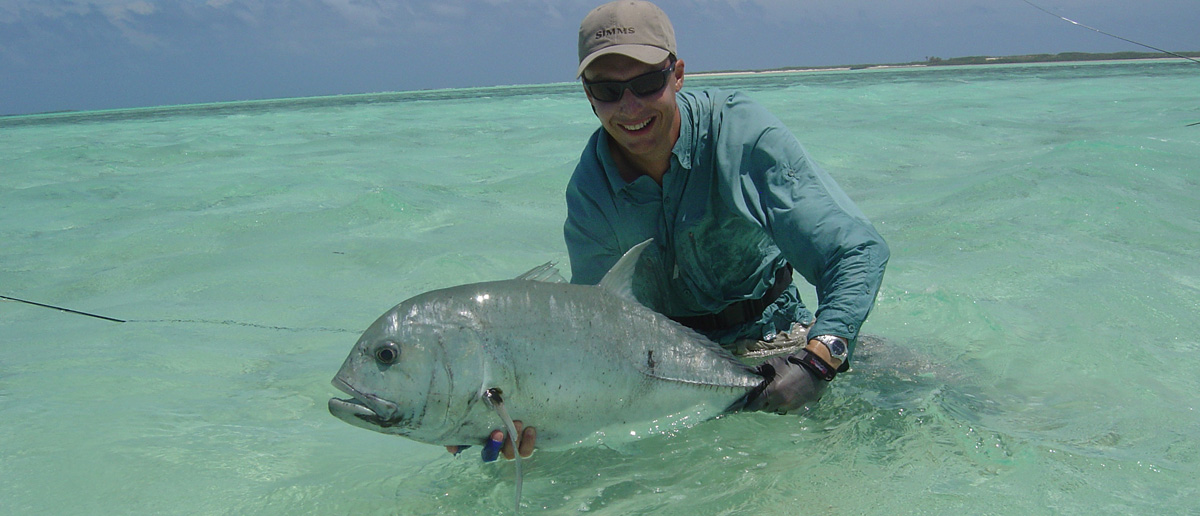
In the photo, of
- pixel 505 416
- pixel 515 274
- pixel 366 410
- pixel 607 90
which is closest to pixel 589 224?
pixel 607 90

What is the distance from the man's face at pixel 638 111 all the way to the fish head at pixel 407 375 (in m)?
1.01

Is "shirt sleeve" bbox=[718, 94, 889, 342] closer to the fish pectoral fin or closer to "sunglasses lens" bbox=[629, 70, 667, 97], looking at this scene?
"sunglasses lens" bbox=[629, 70, 667, 97]

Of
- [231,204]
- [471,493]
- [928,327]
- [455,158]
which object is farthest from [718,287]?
[455,158]

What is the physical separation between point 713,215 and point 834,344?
2.61 ft

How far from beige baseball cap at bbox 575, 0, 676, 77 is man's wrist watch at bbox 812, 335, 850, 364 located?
1.00 m

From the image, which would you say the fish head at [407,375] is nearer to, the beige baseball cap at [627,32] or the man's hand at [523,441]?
the man's hand at [523,441]

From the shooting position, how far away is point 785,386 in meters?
2.37

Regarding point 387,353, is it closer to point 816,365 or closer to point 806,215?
point 816,365

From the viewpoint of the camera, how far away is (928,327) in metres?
4.33

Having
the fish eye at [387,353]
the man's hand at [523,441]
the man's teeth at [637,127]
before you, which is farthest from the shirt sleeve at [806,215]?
the fish eye at [387,353]

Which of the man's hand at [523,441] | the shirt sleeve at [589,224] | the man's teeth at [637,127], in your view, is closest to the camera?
the man's hand at [523,441]

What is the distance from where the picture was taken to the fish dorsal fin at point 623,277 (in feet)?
7.78

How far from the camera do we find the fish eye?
2.02 meters

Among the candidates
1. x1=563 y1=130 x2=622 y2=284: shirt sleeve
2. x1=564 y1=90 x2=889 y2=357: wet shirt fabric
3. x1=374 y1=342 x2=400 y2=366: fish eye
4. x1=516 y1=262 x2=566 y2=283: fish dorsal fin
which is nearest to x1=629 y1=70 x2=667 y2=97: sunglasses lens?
x1=564 y1=90 x2=889 y2=357: wet shirt fabric
